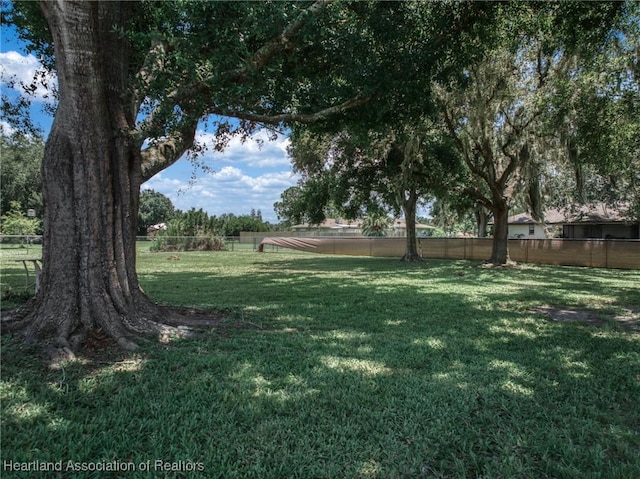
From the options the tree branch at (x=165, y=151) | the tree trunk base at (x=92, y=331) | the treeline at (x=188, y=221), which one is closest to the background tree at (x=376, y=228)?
the treeline at (x=188, y=221)

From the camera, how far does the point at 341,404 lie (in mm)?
2875

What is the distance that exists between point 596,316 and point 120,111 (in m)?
6.89

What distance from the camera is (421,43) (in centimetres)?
663

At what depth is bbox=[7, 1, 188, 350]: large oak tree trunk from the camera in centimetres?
397

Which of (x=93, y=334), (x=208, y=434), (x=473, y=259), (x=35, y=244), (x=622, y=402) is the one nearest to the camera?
(x=208, y=434)

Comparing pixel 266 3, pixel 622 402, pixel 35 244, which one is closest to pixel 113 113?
pixel 266 3

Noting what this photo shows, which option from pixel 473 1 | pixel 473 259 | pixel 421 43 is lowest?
pixel 473 259

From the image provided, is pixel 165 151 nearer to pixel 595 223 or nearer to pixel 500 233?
pixel 500 233

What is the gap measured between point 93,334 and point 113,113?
227 cm

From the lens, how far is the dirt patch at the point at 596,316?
5590 millimetres

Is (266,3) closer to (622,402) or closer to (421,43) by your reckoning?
(421,43)

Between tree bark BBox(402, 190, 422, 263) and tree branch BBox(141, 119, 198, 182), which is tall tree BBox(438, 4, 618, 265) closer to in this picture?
tree bark BBox(402, 190, 422, 263)

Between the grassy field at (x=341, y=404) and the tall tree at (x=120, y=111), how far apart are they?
613 millimetres

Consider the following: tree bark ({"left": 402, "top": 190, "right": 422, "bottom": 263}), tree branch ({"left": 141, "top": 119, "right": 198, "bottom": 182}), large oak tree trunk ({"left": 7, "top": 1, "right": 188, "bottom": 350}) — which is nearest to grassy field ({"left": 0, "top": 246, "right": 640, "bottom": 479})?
large oak tree trunk ({"left": 7, "top": 1, "right": 188, "bottom": 350})
